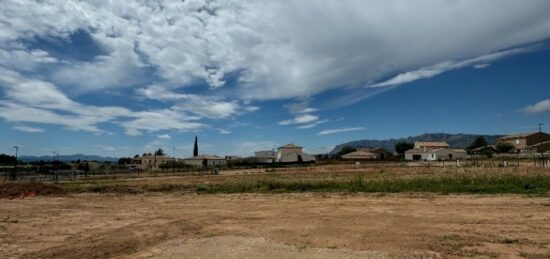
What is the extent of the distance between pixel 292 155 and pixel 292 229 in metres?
91.0

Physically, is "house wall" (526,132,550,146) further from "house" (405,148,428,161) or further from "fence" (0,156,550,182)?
"fence" (0,156,550,182)

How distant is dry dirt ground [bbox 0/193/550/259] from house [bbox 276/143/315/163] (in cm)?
8287

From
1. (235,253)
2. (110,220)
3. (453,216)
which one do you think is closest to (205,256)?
(235,253)

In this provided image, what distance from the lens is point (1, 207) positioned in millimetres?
20672

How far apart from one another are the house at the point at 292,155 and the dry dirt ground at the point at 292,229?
82.9 metres

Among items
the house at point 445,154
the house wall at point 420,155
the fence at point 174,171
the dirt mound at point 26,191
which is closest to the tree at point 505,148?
the house at point 445,154

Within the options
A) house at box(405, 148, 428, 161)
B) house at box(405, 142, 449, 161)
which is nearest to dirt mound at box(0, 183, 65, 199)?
house at box(405, 142, 449, 161)

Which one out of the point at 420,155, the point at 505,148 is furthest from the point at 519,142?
the point at 420,155

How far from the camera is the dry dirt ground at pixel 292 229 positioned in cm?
991

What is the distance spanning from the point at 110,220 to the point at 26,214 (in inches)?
209

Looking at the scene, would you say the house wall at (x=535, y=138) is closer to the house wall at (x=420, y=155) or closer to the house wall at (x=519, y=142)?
the house wall at (x=519, y=142)

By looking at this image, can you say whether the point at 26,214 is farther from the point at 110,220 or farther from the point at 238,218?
the point at 238,218

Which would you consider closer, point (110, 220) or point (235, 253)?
point (235, 253)

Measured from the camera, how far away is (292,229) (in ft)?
41.4
